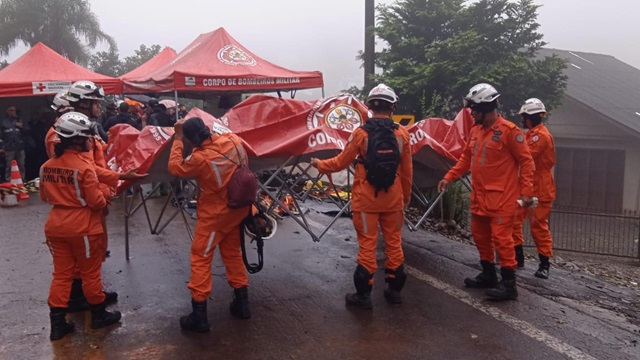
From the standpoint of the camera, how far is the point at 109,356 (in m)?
3.94

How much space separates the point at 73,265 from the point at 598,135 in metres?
16.8

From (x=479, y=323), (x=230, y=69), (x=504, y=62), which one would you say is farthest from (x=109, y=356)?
(x=504, y=62)

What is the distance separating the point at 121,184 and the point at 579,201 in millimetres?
15949

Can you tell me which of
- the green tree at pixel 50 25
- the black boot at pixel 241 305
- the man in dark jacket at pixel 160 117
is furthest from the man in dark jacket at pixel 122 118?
the green tree at pixel 50 25

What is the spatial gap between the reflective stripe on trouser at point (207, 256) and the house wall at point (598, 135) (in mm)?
14631

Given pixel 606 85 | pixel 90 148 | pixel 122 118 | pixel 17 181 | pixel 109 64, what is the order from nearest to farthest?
pixel 90 148
pixel 122 118
pixel 17 181
pixel 606 85
pixel 109 64

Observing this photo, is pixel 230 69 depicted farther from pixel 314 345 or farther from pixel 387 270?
pixel 314 345

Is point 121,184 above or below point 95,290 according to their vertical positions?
above

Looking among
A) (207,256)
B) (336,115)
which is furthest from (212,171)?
(336,115)

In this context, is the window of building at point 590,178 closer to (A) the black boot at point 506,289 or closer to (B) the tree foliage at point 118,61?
(A) the black boot at point 506,289

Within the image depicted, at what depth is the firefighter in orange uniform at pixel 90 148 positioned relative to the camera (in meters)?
4.46

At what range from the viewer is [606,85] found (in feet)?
66.8

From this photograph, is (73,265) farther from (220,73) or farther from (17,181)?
(17,181)

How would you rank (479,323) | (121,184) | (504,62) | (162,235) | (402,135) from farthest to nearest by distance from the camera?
1. (504,62)
2. (162,235)
3. (121,184)
4. (402,135)
5. (479,323)
